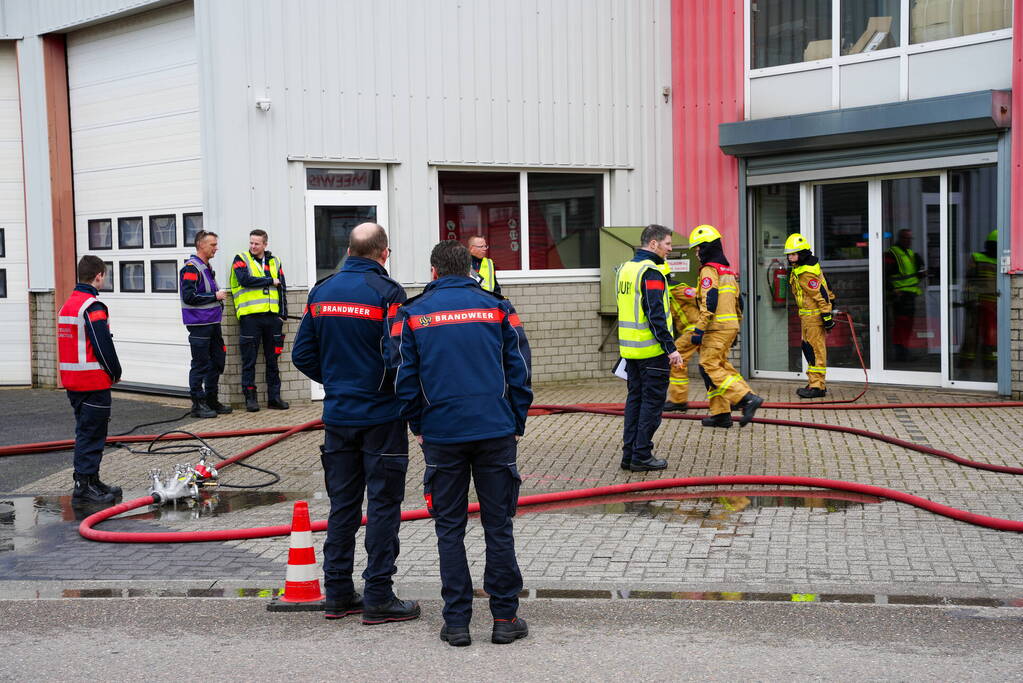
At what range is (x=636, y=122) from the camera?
1592cm

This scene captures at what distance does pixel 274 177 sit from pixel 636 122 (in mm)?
5126

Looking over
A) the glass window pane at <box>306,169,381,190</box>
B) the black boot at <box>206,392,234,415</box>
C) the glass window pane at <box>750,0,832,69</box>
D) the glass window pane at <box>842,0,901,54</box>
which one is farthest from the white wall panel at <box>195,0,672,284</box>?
the glass window pane at <box>842,0,901,54</box>

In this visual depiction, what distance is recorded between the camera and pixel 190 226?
13.9 m

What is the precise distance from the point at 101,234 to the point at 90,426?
7.30 metres

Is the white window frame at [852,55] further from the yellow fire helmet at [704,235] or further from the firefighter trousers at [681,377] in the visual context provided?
the yellow fire helmet at [704,235]

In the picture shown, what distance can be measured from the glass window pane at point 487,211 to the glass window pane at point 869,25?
4.38 m

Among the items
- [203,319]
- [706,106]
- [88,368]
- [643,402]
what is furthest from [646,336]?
[706,106]

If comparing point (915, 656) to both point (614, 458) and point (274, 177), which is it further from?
point (274, 177)

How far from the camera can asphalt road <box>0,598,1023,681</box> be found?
5.02 m

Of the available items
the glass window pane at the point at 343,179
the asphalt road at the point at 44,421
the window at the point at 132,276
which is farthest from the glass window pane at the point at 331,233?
the window at the point at 132,276

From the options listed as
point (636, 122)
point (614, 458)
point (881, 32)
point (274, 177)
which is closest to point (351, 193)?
point (274, 177)

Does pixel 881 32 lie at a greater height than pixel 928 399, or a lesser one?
greater

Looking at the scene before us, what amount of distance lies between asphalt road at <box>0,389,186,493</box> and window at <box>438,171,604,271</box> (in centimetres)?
416

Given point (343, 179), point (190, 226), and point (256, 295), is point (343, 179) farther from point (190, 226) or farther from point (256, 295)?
point (256, 295)
